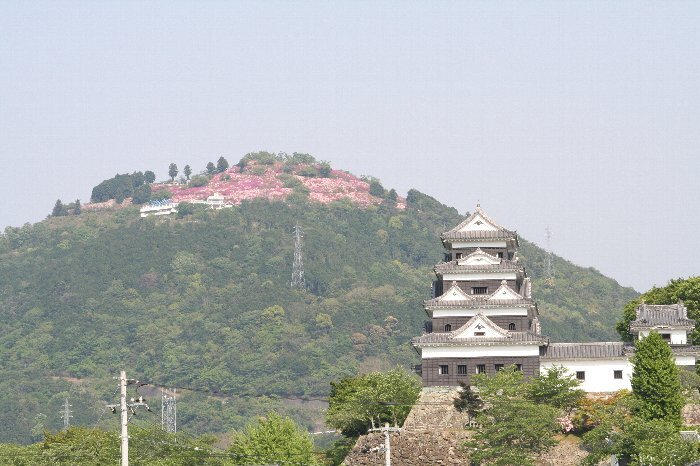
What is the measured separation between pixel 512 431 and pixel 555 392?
4.72 meters

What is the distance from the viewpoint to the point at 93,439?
76.9 metres

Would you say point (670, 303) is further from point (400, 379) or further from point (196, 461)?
point (196, 461)

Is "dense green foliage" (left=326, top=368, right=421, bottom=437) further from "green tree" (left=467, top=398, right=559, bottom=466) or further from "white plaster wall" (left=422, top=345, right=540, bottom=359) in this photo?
"green tree" (left=467, top=398, right=559, bottom=466)

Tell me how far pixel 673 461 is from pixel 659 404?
6.70m

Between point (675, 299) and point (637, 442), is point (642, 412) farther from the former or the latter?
point (675, 299)

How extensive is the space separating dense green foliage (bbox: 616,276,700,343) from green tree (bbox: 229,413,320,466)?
18208 millimetres

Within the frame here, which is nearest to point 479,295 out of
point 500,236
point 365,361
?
point 500,236

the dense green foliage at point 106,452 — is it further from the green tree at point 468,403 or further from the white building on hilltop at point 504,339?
the white building on hilltop at point 504,339

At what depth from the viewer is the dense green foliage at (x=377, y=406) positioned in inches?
2837

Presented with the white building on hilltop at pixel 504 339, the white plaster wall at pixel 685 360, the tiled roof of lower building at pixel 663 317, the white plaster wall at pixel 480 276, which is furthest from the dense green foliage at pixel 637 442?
the white plaster wall at pixel 480 276

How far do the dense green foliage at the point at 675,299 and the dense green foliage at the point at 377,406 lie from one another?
44.4 ft

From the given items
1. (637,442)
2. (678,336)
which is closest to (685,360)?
(678,336)

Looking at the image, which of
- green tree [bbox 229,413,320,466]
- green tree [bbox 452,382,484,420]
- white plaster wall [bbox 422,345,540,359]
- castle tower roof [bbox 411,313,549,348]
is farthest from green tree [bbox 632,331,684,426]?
green tree [bbox 229,413,320,466]

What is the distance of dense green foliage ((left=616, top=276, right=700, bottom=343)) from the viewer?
7881cm
